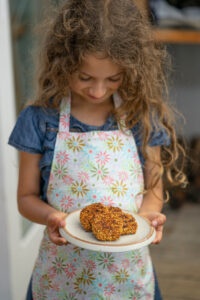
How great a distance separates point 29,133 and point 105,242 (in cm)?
34

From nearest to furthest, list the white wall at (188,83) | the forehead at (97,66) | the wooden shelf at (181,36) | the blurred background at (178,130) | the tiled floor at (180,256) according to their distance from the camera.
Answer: the forehead at (97,66) → the blurred background at (178,130) → the tiled floor at (180,256) → the wooden shelf at (181,36) → the white wall at (188,83)

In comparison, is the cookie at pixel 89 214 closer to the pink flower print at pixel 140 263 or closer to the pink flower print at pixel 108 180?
the pink flower print at pixel 108 180

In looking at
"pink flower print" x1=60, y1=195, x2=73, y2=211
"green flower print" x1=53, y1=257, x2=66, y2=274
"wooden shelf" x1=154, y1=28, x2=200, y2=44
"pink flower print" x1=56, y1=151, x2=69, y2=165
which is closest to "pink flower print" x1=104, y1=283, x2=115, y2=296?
"green flower print" x1=53, y1=257, x2=66, y2=274

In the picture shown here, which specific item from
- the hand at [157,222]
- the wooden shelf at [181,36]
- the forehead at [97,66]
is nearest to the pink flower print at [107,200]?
the hand at [157,222]

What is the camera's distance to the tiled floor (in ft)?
6.33

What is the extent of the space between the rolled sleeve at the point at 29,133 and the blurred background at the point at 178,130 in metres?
0.28

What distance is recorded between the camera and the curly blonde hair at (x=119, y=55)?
908 mm

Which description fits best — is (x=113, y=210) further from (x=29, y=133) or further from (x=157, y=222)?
(x=29, y=133)

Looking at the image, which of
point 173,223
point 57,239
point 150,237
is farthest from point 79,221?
point 173,223

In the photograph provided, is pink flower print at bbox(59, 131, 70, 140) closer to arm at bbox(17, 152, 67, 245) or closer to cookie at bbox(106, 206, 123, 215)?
arm at bbox(17, 152, 67, 245)

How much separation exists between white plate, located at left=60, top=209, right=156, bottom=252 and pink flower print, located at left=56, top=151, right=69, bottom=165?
0.14 metres

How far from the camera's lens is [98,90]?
922 millimetres

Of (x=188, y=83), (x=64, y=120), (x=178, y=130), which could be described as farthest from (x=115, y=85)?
(x=188, y=83)

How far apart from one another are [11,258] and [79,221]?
73cm
